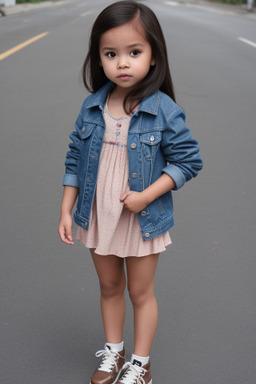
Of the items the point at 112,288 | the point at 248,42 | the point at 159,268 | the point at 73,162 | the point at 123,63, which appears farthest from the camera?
the point at 248,42

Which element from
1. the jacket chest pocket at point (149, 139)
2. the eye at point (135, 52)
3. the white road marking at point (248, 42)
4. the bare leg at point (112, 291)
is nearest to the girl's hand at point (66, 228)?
the bare leg at point (112, 291)

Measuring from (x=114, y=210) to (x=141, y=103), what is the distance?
40 cm

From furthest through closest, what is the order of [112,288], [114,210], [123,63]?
[112,288]
[114,210]
[123,63]

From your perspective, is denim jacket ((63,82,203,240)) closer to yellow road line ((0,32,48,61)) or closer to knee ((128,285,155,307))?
knee ((128,285,155,307))

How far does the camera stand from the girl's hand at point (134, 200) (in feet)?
7.65

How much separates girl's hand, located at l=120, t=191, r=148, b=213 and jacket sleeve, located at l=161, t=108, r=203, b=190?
0.13 metres

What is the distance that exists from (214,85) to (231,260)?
632 centimetres

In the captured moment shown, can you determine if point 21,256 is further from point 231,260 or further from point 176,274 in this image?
point 231,260

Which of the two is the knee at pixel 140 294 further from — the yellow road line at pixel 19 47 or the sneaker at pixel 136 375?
the yellow road line at pixel 19 47

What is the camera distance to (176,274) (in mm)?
3736

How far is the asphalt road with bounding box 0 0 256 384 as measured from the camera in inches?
114

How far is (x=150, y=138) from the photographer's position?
2.33m

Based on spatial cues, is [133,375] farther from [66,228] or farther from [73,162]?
[73,162]

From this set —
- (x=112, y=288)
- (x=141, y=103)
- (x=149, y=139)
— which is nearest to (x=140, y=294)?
(x=112, y=288)
